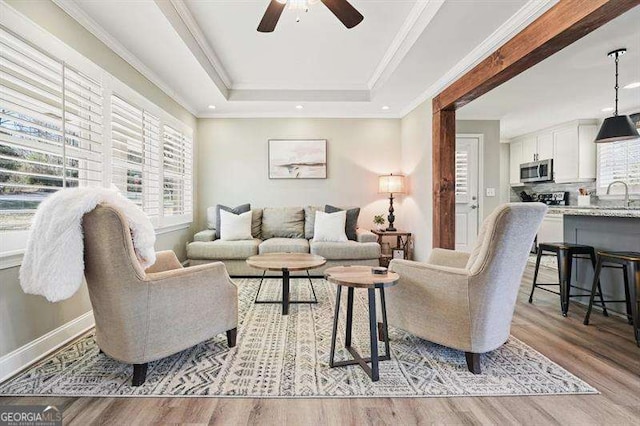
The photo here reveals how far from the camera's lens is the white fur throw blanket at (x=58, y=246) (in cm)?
165

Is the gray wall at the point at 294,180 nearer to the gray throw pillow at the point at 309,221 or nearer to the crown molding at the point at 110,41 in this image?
the gray throw pillow at the point at 309,221

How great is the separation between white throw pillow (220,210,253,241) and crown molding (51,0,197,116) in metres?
1.72

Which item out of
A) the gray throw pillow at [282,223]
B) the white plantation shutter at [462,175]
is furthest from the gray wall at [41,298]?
the white plantation shutter at [462,175]

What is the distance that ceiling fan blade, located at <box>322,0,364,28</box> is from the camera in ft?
6.83

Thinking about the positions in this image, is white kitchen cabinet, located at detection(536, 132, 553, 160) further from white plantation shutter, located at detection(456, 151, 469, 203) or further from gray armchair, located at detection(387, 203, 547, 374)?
gray armchair, located at detection(387, 203, 547, 374)

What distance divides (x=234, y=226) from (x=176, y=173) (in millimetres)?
1057

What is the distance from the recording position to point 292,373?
196 centimetres

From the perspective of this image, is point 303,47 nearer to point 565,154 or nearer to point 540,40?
point 540,40

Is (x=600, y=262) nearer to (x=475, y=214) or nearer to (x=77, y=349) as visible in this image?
(x=475, y=214)

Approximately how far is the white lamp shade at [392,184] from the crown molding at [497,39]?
1356 millimetres

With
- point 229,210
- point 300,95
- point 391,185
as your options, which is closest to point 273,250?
point 229,210

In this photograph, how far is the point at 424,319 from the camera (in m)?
2.10

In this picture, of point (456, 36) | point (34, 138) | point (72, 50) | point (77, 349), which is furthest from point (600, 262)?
point (72, 50)

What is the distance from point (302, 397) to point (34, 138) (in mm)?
2279
